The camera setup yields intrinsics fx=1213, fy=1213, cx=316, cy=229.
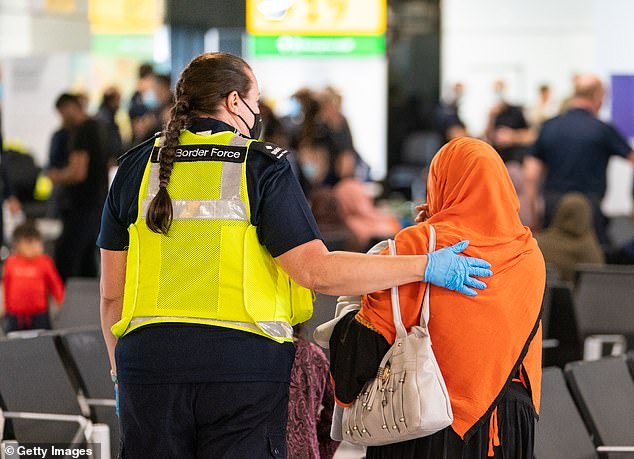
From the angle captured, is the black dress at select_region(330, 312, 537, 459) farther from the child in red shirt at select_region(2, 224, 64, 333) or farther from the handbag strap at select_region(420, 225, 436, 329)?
the child in red shirt at select_region(2, 224, 64, 333)

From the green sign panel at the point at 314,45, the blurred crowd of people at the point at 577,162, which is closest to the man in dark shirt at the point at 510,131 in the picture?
the green sign panel at the point at 314,45

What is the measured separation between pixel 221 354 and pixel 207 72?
2.08 feet

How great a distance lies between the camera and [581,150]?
841 centimetres

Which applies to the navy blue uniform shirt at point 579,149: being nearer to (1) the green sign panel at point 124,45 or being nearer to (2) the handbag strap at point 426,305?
(1) the green sign panel at point 124,45

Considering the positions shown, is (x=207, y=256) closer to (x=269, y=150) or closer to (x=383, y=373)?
(x=269, y=150)

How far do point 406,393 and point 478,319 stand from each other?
0.23 metres

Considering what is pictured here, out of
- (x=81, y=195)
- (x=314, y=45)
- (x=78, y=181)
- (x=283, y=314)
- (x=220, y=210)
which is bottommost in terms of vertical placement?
(x=81, y=195)

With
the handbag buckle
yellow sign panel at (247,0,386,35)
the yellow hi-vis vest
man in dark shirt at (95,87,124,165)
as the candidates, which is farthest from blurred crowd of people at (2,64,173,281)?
the handbag buckle

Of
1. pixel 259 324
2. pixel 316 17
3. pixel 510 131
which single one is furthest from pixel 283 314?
pixel 510 131

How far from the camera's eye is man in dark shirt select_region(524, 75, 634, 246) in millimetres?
8391

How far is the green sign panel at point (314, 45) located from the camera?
12430mm

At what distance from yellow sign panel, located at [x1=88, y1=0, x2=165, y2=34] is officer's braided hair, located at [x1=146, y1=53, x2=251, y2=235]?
994 cm

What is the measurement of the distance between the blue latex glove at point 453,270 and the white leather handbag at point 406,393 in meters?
0.06

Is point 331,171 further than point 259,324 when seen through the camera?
Yes
